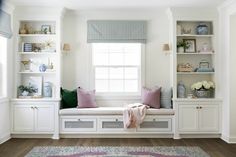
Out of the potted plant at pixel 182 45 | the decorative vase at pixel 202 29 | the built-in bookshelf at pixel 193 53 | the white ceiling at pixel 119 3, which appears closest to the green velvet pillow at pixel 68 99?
the white ceiling at pixel 119 3

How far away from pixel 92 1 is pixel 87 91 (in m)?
1.79

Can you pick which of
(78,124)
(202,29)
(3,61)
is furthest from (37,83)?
(202,29)

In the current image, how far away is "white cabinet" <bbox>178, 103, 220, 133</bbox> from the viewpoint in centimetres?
561

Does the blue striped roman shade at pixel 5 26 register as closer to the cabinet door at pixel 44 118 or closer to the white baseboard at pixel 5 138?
the cabinet door at pixel 44 118

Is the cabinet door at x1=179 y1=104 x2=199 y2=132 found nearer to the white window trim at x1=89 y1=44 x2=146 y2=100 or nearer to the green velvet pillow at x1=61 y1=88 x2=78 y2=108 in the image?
the white window trim at x1=89 y1=44 x2=146 y2=100

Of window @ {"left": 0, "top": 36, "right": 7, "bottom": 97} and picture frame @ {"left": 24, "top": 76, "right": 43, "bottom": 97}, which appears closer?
window @ {"left": 0, "top": 36, "right": 7, "bottom": 97}

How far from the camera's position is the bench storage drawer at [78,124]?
5.54 metres

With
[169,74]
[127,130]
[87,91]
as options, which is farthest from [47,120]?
[169,74]

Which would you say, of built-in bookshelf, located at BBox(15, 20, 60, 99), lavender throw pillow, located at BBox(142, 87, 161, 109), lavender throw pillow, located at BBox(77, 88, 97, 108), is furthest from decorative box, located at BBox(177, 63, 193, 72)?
built-in bookshelf, located at BBox(15, 20, 60, 99)

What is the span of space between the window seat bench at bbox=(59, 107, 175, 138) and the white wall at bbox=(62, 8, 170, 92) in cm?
76

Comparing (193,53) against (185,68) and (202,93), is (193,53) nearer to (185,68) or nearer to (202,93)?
(185,68)

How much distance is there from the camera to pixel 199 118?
5625mm

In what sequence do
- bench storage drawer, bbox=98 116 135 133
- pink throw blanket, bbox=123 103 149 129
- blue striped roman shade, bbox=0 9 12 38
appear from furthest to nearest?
bench storage drawer, bbox=98 116 135 133 < pink throw blanket, bbox=123 103 149 129 < blue striped roman shade, bbox=0 9 12 38

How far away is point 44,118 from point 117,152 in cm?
181
